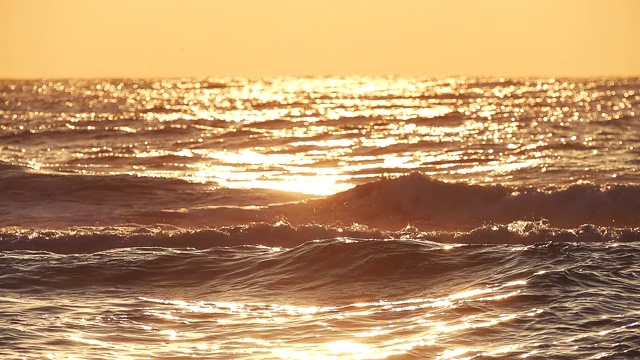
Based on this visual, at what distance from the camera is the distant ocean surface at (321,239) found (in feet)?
32.1

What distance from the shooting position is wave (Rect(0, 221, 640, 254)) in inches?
630

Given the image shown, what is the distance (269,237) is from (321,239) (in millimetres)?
925

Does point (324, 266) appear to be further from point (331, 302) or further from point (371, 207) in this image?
point (371, 207)

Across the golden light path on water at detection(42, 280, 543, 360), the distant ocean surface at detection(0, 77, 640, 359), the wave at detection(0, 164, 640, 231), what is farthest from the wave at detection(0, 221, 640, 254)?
the golden light path on water at detection(42, 280, 543, 360)

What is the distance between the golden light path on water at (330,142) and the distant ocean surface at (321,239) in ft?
0.56

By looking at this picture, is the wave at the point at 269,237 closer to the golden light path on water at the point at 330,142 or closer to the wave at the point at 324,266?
the wave at the point at 324,266

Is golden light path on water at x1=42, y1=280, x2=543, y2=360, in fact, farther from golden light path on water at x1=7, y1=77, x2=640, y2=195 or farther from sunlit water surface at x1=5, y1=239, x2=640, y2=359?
golden light path on water at x1=7, y1=77, x2=640, y2=195

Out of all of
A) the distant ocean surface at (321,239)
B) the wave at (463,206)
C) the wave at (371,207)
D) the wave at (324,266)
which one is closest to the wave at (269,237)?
the distant ocean surface at (321,239)

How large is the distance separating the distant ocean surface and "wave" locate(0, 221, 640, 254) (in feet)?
0.13

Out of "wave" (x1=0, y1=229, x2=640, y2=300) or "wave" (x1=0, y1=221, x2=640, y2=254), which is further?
"wave" (x1=0, y1=221, x2=640, y2=254)

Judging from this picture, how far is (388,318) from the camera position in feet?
34.4

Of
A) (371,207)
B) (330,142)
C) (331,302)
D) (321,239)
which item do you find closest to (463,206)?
(371,207)

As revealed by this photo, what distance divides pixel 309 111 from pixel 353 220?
101 feet

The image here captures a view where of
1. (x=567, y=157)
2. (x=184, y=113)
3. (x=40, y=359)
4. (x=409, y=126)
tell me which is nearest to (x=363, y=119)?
(x=409, y=126)
